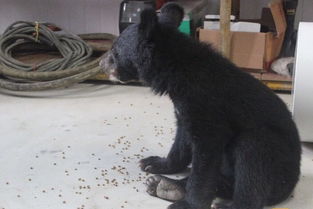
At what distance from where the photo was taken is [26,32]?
9.73 feet

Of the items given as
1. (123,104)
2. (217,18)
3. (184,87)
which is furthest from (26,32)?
(184,87)

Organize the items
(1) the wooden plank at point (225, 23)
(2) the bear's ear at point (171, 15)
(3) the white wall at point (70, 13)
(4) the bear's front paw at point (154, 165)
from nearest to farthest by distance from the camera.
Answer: (2) the bear's ear at point (171, 15) → (4) the bear's front paw at point (154, 165) → (1) the wooden plank at point (225, 23) → (3) the white wall at point (70, 13)

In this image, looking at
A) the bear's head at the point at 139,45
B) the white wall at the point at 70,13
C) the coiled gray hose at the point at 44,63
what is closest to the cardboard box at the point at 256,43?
the coiled gray hose at the point at 44,63

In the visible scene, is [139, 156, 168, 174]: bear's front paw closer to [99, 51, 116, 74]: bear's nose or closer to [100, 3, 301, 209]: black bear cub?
[100, 3, 301, 209]: black bear cub

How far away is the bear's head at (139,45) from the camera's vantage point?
141 cm

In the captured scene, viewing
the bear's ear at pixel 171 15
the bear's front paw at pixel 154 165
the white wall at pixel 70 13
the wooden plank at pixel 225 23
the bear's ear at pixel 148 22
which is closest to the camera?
the bear's ear at pixel 148 22

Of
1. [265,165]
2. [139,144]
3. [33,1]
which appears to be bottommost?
[139,144]

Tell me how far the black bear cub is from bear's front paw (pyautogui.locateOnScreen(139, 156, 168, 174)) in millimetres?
269

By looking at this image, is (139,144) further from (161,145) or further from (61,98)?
(61,98)

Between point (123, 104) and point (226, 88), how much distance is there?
1.15 m

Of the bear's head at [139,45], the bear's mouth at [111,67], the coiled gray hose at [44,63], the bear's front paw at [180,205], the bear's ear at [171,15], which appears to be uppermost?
the bear's ear at [171,15]

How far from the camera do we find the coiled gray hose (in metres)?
2.62

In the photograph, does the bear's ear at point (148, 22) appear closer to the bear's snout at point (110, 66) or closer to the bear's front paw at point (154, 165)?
the bear's snout at point (110, 66)

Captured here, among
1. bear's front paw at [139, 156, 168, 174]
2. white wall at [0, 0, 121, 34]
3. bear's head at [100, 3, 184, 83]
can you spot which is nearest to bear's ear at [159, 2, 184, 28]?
bear's head at [100, 3, 184, 83]
